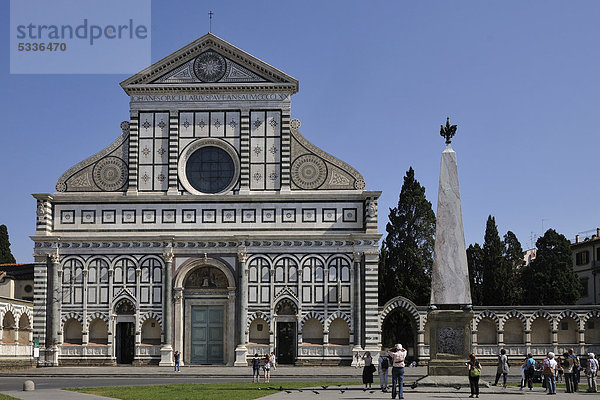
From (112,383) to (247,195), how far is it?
15.8 metres

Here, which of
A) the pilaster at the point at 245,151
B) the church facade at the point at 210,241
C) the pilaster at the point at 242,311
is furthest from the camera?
the pilaster at the point at 245,151

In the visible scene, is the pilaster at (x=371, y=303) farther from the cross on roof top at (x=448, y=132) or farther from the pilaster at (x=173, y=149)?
the cross on roof top at (x=448, y=132)

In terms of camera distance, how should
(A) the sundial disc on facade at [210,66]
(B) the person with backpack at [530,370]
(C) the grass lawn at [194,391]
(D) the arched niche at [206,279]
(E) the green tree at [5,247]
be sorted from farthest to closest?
(E) the green tree at [5,247] < (A) the sundial disc on facade at [210,66] < (D) the arched niche at [206,279] < (B) the person with backpack at [530,370] < (C) the grass lawn at [194,391]

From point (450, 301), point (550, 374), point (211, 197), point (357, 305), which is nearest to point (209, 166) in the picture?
point (211, 197)

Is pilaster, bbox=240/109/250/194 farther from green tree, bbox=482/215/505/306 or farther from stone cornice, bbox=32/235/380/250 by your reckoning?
green tree, bbox=482/215/505/306

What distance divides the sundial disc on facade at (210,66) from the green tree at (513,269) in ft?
87.5

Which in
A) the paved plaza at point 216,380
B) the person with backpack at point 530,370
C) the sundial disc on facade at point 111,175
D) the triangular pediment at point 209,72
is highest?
the triangular pediment at point 209,72

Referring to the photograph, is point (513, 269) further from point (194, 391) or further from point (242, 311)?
point (194, 391)

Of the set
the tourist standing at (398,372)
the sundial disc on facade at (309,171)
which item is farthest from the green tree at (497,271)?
the tourist standing at (398,372)

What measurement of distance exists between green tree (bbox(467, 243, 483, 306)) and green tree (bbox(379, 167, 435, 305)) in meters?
5.74

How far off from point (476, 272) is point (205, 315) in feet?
83.4

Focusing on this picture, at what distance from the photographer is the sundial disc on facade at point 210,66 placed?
47656 mm

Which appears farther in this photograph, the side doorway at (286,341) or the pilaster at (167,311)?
the side doorway at (286,341)

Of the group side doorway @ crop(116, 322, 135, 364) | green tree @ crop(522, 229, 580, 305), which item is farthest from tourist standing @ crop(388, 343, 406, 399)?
green tree @ crop(522, 229, 580, 305)
